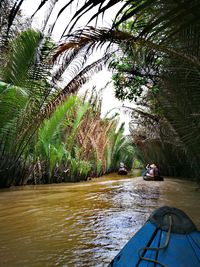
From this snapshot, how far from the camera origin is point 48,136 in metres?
11.2

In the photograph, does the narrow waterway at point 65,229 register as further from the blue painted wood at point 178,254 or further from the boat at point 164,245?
the blue painted wood at point 178,254

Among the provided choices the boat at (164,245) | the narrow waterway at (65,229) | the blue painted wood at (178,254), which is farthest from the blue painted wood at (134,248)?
the narrow waterway at (65,229)

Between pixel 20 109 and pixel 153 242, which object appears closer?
pixel 153 242

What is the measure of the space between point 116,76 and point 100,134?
6225 mm

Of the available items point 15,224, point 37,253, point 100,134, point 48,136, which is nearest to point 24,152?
point 48,136

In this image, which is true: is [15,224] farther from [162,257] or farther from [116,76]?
[116,76]

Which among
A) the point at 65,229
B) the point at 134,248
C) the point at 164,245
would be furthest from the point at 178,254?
the point at 65,229

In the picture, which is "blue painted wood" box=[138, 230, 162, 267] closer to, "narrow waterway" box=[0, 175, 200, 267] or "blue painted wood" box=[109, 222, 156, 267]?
"blue painted wood" box=[109, 222, 156, 267]

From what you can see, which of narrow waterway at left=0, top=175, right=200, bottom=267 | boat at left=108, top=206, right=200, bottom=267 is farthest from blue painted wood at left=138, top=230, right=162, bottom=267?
narrow waterway at left=0, top=175, right=200, bottom=267

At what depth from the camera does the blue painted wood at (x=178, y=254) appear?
83.4 inches

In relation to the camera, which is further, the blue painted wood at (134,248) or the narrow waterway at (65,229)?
the narrow waterway at (65,229)

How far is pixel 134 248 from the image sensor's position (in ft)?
7.52

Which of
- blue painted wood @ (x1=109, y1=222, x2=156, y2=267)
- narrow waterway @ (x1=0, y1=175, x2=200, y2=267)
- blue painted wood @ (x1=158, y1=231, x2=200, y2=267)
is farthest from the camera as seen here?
narrow waterway @ (x1=0, y1=175, x2=200, y2=267)

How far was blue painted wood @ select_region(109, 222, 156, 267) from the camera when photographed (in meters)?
2.22
